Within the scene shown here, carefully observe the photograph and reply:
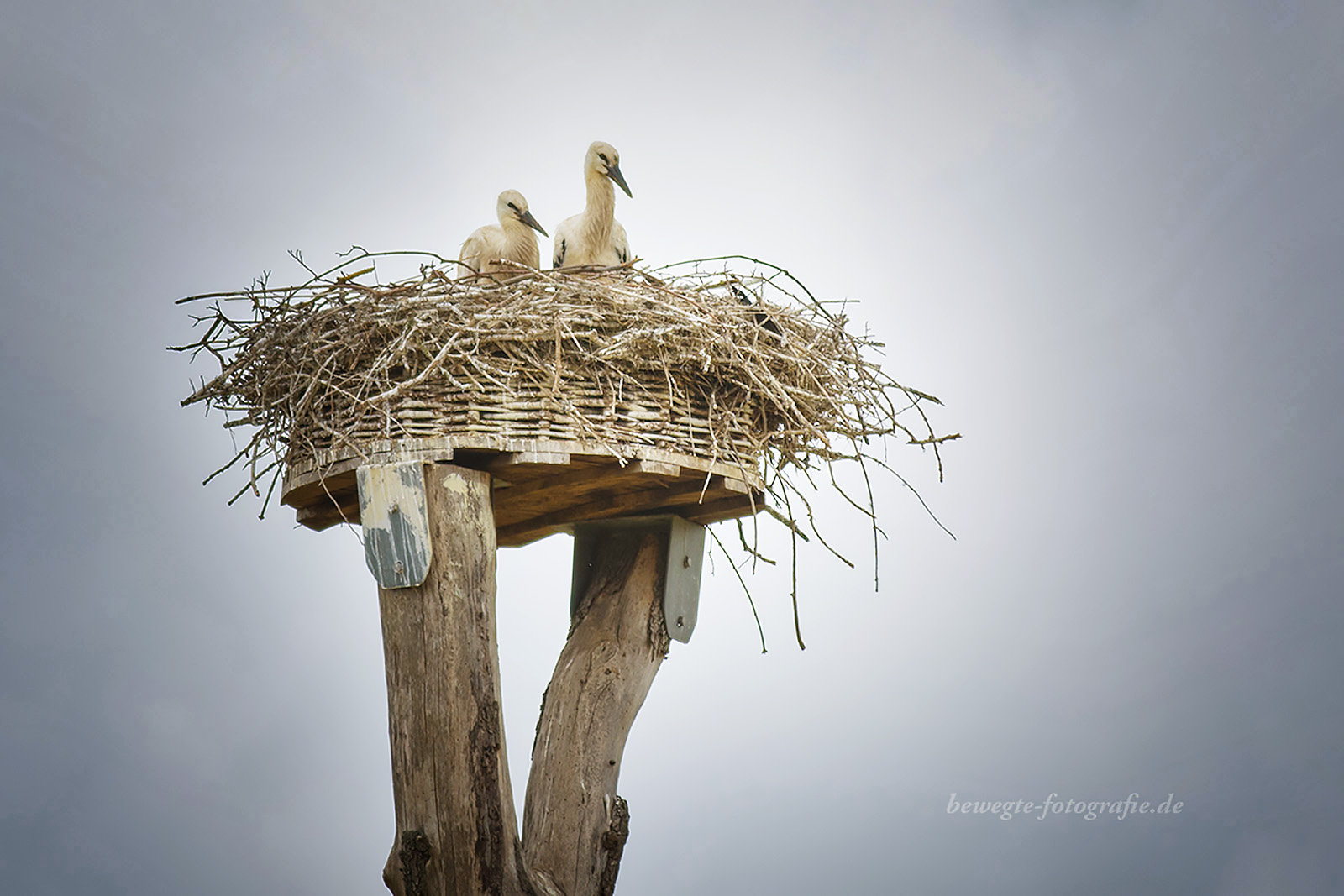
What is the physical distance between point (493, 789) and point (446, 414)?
83 cm

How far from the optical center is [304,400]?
2916 millimetres

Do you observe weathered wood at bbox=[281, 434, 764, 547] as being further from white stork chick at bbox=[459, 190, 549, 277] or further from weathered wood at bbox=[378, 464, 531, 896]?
white stork chick at bbox=[459, 190, 549, 277]

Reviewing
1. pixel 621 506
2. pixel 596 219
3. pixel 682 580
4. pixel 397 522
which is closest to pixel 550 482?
pixel 621 506

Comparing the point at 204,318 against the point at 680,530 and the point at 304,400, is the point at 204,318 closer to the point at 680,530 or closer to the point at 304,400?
the point at 304,400

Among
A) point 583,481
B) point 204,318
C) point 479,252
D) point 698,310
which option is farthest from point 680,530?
point 204,318

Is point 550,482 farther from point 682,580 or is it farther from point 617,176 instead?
point 617,176

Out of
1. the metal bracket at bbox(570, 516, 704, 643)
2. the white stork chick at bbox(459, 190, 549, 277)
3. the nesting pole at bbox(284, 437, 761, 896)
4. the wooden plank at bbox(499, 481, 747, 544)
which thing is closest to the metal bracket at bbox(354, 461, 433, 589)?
the nesting pole at bbox(284, 437, 761, 896)

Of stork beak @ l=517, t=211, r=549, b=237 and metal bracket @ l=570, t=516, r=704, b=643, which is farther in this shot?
stork beak @ l=517, t=211, r=549, b=237

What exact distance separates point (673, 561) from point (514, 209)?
111cm

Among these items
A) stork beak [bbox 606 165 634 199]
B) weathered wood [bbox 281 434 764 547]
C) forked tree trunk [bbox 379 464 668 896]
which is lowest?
forked tree trunk [bbox 379 464 668 896]

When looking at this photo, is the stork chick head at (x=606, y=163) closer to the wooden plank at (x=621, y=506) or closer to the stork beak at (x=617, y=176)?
the stork beak at (x=617, y=176)

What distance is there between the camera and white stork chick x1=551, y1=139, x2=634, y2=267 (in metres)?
3.76

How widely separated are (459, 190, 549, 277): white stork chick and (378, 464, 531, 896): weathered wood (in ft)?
3.05

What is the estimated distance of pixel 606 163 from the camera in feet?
12.3
